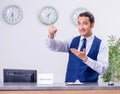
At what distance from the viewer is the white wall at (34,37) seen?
4.88 meters

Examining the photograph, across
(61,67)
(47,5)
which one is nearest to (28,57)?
(61,67)

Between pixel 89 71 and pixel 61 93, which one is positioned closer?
pixel 61 93

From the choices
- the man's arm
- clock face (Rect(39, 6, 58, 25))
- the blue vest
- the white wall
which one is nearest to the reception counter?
the man's arm

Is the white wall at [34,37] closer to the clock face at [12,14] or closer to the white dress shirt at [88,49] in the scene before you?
the clock face at [12,14]

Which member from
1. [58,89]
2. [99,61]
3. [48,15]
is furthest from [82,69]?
[48,15]

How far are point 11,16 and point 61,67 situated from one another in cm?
122

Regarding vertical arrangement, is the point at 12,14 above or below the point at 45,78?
above

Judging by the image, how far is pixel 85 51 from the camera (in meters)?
3.43

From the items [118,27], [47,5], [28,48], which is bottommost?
[28,48]

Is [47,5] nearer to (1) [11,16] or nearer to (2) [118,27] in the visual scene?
(1) [11,16]

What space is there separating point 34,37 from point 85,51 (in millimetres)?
1685

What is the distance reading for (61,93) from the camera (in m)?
2.61

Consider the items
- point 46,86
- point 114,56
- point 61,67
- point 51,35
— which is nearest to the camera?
point 46,86

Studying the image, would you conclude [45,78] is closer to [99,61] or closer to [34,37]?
[99,61]
